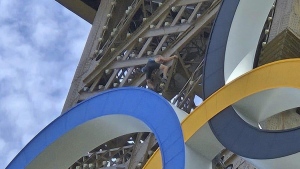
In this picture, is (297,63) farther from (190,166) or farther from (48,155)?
(48,155)

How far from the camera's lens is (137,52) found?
2025 cm

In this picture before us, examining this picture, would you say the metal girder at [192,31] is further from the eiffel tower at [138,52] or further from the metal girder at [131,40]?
the metal girder at [131,40]

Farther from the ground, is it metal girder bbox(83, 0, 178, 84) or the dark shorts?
metal girder bbox(83, 0, 178, 84)

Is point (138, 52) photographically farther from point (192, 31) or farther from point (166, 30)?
point (192, 31)

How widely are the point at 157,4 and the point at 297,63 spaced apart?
10.1m

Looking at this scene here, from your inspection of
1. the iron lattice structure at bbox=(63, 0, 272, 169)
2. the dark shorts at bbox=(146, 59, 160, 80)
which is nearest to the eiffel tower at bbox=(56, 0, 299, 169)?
the iron lattice structure at bbox=(63, 0, 272, 169)

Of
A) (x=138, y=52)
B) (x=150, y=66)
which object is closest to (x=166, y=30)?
(x=138, y=52)

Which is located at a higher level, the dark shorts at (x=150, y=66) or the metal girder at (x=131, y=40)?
the metal girder at (x=131, y=40)

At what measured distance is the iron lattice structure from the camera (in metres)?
17.4

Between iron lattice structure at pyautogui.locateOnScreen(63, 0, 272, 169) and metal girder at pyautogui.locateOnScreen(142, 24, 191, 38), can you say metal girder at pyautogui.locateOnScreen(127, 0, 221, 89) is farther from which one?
metal girder at pyautogui.locateOnScreen(142, 24, 191, 38)

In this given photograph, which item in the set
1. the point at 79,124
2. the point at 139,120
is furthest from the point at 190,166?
the point at 79,124

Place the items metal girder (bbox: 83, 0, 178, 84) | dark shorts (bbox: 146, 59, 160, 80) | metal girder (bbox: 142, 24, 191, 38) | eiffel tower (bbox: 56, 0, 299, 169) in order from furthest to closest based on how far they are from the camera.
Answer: metal girder (bbox: 83, 0, 178, 84)
metal girder (bbox: 142, 24, 191, 38)
eiffel tower (bbox: 56, 0, 299, 169)
dark shorts (bbox: 146, 59, 160, 80)

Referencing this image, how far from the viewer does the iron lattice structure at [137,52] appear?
57.2 feet

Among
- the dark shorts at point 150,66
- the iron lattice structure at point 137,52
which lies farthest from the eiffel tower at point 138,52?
the dark shorts at point 150,66
